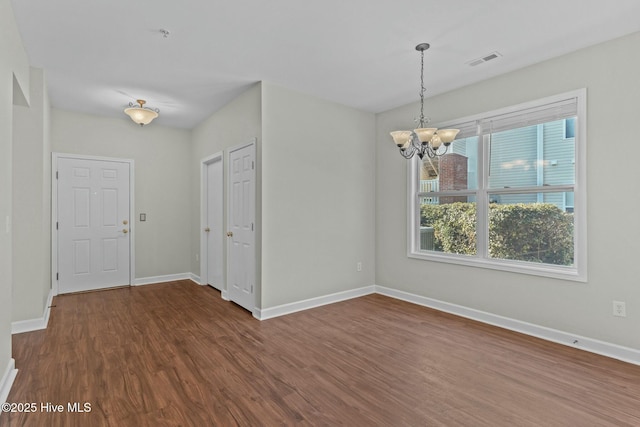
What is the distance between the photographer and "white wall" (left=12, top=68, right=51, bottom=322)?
3.41m

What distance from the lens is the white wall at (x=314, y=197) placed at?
394 centimetres

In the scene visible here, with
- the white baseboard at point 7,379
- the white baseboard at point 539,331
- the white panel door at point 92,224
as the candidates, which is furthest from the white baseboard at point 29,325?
the white baseboard at point 539,331

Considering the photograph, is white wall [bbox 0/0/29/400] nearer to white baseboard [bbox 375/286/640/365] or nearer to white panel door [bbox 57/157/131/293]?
white panel door [bbox 57/157/131/293]

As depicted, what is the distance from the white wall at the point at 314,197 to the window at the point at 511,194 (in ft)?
2.61

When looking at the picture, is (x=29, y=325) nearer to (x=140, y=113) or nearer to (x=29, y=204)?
(x=29, y=204)

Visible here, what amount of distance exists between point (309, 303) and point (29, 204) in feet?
10.8

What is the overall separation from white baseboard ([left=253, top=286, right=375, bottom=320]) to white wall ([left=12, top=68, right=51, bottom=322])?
237 centimetres

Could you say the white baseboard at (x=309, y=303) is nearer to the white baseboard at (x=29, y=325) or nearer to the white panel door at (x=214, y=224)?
the white panel door at (x=214, y=224)

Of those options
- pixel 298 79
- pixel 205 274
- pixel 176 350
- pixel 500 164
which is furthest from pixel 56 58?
pixel 500 164

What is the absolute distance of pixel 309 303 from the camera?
4246 mm

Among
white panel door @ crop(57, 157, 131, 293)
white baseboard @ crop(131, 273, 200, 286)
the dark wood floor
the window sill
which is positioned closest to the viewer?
the dark wood floor

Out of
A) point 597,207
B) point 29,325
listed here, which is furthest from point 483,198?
point 29,325

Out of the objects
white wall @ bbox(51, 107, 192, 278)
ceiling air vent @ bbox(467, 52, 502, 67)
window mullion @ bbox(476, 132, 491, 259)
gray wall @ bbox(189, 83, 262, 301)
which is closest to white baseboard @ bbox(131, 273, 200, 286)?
white wall @ bbox(51, 107, 192, 278)

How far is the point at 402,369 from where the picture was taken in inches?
103
